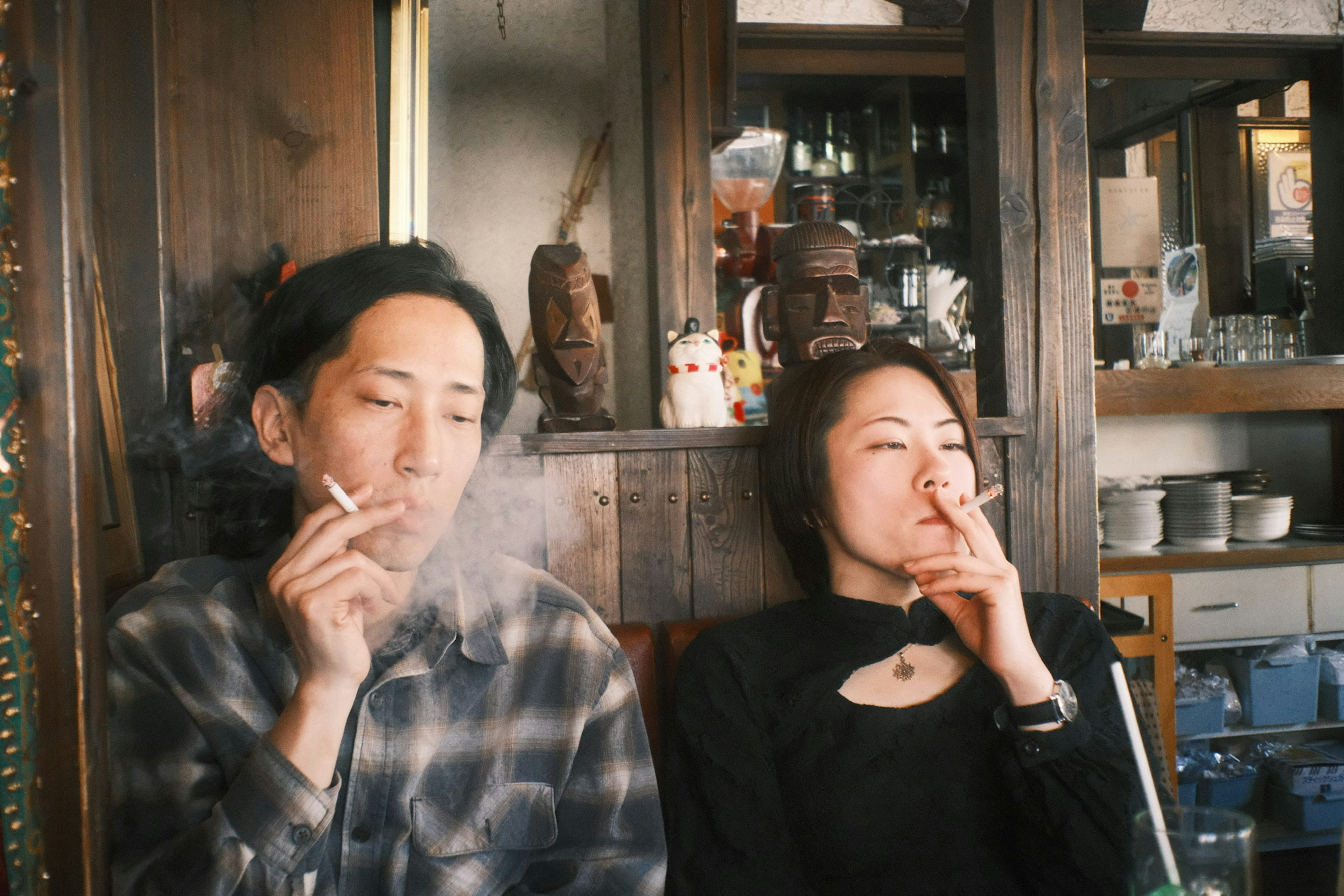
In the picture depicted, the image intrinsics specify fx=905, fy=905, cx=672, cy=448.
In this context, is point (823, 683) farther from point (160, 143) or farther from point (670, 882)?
point (160, 143)

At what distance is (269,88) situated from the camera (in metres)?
1.93

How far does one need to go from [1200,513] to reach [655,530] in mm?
2976

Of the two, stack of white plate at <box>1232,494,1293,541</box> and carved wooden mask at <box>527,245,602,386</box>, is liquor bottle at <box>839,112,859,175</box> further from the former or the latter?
carved wooden mask at <box>527,245,602,386</box>

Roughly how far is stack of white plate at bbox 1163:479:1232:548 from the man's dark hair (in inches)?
133

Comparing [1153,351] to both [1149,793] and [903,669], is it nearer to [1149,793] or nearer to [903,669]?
[903,669]

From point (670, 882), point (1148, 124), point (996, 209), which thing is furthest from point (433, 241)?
point (1148, 124)

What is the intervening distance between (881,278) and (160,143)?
387 cm

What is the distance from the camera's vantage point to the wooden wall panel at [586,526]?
1.83 m

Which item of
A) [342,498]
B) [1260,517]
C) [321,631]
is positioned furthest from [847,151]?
[321,631]

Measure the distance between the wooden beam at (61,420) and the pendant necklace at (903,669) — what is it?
1.21 m

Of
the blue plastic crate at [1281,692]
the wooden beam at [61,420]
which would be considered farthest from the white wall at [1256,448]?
the wooden beam at [61,420]

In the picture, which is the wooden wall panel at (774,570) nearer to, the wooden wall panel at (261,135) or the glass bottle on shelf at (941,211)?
the wooden wall panel at (261,135)

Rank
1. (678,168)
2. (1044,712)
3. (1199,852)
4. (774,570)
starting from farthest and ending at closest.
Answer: (678,168), (774,570), (1044,712), (1199,852)

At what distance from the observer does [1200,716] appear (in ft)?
11.8
